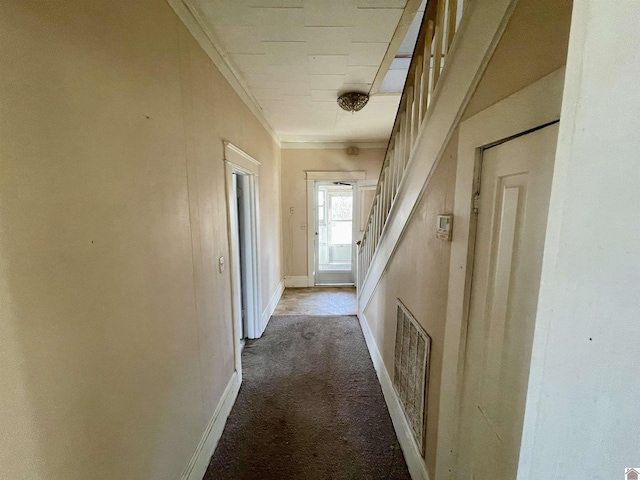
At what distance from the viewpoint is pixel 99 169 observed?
84cm

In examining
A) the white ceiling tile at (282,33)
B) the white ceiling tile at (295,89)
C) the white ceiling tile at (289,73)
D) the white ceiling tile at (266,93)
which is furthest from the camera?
the white ceiling tile at (266,93)

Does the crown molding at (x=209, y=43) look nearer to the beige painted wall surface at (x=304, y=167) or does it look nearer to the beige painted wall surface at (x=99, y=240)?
the beige painted wall surface at (x=99, y=240)

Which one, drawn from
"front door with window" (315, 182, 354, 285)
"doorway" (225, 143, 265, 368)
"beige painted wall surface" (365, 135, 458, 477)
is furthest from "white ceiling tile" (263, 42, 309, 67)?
"front door with window" (315, 182, 354, 285)

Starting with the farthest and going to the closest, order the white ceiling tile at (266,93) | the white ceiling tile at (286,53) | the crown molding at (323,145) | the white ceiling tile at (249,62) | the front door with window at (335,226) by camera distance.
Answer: the front door with window at (335,226) < the crown molding at (323,145) < the white ceiling tile at (266,93) < the white ceiling tile at (249,62) < the white ceiling tile at (286,53)

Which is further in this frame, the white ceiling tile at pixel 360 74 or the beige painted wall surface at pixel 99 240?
the white ceiling tile at pixel 360 74

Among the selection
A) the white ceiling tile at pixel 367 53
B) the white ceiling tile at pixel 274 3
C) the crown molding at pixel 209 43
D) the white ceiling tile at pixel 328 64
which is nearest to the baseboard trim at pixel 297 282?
the crown molding at pixel 209 43

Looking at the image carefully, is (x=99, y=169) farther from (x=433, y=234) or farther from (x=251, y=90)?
(x=251, y=90)

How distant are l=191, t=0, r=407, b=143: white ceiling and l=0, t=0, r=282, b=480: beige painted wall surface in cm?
30

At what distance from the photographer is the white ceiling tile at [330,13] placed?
135 centimetres

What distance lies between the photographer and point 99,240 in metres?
0.84

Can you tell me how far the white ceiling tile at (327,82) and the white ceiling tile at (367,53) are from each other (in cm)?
26

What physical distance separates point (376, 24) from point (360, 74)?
612mm

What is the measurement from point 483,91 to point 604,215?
752 mm

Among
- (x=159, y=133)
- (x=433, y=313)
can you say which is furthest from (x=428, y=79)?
(x=159, y=133)
